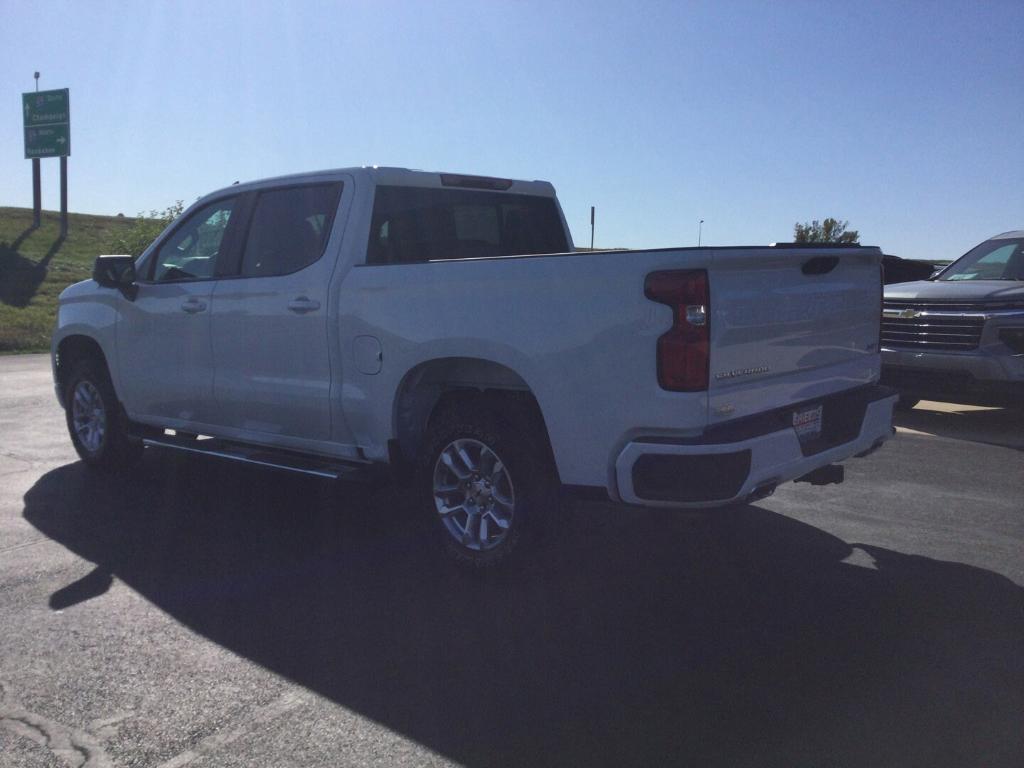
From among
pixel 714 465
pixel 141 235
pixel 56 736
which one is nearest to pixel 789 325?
pixel 714 465

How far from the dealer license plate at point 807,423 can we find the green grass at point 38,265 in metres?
17.1

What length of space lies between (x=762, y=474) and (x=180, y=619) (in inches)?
103

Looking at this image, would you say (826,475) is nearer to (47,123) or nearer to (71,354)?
(71,354)

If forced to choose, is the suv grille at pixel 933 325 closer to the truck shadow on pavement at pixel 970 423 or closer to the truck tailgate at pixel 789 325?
the truck shadow on pavement at pixel 970 423

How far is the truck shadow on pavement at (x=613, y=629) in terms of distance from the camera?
342 cm

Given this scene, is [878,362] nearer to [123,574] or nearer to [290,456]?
[290,456]

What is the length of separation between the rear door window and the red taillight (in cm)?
239

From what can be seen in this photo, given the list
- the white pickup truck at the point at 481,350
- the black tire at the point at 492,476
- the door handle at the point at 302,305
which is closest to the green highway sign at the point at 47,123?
the white pickup truck at the point at 481,350

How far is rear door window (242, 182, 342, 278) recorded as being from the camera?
5.96 metres

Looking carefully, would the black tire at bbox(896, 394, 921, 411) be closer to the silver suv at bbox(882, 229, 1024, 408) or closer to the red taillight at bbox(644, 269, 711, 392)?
the silver suv at bbox(882, 229, 1024, 408)

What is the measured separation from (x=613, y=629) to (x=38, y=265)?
1367 inches

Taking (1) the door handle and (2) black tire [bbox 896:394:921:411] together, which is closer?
(1) the door handle

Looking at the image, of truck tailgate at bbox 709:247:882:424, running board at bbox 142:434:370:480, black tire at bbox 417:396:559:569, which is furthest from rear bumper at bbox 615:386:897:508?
running board at bbox 142:434:370:480

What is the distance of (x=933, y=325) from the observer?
29.9 ft
